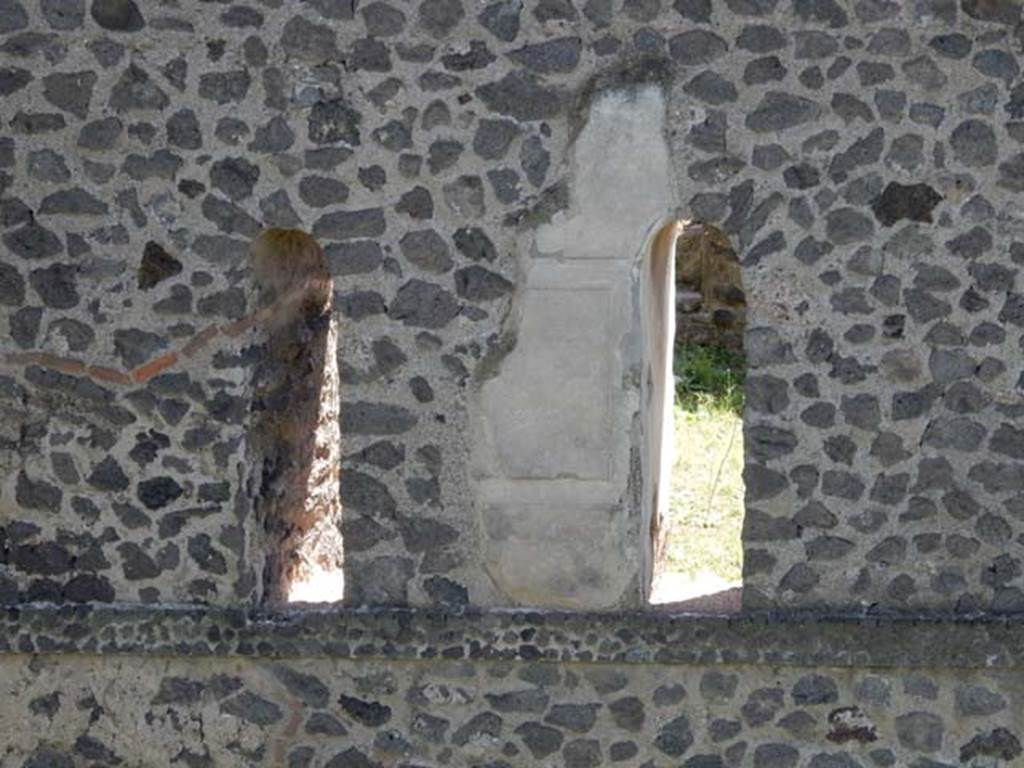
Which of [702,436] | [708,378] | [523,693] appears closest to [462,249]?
[523,693]

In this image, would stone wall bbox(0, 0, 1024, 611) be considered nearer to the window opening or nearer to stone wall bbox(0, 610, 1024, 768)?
stone wall bbox(0, 610, 1024, 768)

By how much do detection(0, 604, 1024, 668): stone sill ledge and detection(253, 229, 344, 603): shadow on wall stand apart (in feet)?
1.17

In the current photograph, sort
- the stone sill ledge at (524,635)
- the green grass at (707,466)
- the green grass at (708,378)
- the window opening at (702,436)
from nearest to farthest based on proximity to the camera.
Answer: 1. the stone sill ledge at (524,635)
2. the window opening at (702,436)
3. the green grass at (707,466)
4. the green grass at (708,378)

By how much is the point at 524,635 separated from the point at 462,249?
137 centimetres

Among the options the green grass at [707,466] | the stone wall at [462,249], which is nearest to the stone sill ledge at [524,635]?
the stone wall at [462,249]

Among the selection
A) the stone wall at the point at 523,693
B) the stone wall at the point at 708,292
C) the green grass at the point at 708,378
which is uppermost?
the stone wall at the point at 708,292

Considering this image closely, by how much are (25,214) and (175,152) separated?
591mm

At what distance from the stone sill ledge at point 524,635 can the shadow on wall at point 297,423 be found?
358 mm

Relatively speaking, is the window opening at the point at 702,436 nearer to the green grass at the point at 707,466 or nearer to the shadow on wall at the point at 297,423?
the green grass at the point at 707,466

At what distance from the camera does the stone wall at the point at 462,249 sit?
9.25 metres

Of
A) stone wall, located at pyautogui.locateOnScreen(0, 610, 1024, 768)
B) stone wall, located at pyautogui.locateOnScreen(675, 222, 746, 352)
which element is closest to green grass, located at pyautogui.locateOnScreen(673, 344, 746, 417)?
stone wall, located at pyautogui.locateOnScreen(675, 222, 746, 352)

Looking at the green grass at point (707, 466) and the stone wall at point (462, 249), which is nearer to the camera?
the stone wall at point (462, 249)

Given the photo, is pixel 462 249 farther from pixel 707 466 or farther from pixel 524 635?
pixel 707 466

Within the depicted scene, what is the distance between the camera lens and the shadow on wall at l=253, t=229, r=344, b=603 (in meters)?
9.87
